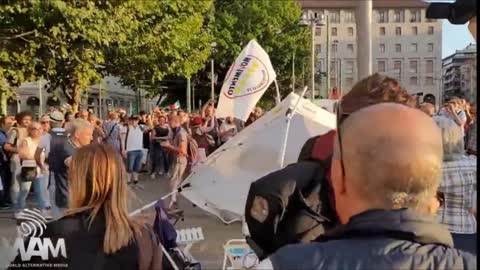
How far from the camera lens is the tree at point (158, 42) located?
18.7 metres

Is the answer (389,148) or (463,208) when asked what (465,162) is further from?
(389,148)

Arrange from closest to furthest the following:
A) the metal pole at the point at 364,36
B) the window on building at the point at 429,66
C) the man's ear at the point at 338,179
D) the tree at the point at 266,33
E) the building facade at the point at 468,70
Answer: the man's ear at the point at 338,179 → the building facade at the point at 468,70 → the metal pole at the point at 364,36 → the tree at the point at 266,33 → the window on building at the point at 429,66

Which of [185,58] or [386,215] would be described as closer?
[386,215]

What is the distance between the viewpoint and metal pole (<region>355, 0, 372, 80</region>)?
12.2 ft

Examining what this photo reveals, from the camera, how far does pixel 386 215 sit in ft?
5.32

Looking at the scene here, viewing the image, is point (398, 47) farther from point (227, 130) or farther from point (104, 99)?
point (227, 130)

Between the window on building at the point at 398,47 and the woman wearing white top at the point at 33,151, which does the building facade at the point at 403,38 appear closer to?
the window on building at the point at 398,47

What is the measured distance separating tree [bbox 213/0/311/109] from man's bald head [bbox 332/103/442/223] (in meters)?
48.1

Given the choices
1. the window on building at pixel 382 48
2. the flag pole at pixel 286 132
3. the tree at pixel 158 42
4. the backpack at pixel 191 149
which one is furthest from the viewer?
the window on building at pixel 382 48

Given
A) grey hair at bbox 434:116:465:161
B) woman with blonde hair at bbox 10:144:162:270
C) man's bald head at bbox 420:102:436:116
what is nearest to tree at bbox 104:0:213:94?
man's bald head at bbox 420:102:436:116

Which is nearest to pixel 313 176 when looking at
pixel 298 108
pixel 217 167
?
pixel 298 108

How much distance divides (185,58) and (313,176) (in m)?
23.4

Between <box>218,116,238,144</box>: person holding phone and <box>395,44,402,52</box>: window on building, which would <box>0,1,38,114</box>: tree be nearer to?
<box>218,116,238,144</box>: person holding phone

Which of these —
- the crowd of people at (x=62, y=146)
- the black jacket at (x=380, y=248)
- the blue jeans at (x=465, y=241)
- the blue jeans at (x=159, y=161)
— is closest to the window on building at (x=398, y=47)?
the blue jeans at (x=159, y=161)
